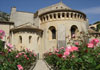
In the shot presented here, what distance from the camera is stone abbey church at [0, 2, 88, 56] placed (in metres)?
19.7

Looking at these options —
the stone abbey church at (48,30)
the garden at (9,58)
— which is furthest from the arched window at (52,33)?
the garden at (9,58)

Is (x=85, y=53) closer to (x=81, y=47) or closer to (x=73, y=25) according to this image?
(x=81, y=47)

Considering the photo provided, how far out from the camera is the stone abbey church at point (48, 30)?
776 inches

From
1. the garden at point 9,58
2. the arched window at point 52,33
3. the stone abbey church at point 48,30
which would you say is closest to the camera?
the garden at point 9,58

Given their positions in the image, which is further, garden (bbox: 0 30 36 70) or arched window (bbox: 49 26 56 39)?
arched window (bbox: 49 26 56 39)

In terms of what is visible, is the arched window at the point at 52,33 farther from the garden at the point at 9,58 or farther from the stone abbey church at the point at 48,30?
the garden at the point at 9,58

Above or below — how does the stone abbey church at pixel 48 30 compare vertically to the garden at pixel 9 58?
above

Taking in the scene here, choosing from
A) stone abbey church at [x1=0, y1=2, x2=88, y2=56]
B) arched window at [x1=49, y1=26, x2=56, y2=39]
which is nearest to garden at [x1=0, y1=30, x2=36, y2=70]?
stone abbey church at [x1=0, y1=2, x2=88, y2=56]

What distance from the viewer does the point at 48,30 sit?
21484mm

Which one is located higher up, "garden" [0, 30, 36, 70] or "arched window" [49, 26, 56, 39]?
"arched window" [49, 26, 56, 39]

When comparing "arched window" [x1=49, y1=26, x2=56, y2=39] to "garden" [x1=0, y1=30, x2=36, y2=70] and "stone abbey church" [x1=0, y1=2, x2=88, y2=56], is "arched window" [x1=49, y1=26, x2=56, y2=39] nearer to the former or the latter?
"stone abbey church" [x1=0, y1=2, x2=88, y2=56]

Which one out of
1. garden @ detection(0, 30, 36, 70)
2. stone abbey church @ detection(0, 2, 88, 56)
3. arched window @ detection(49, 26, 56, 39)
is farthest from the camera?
arched window @ detection(49, 26, 56, 39)

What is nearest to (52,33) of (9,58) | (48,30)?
(48,30)

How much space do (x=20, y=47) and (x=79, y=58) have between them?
1711 centimetres
